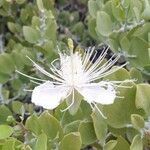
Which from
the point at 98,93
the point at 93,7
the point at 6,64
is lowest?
the point at 98,93

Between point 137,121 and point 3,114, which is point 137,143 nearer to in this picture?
point 137,121

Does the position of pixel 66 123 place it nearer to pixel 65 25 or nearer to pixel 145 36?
pixel 145 36

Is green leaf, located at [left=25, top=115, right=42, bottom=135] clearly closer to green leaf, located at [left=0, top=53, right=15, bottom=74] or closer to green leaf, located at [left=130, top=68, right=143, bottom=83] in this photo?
green leaf, located at [left=130, top=68, right=143, bottom=83]

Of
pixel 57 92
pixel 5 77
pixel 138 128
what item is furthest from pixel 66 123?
pixel 5 77

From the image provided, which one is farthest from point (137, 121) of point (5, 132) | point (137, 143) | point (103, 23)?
point (103, 23)

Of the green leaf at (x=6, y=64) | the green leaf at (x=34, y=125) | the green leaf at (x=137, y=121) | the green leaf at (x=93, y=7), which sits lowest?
the green leaf at (x=137, y=121)

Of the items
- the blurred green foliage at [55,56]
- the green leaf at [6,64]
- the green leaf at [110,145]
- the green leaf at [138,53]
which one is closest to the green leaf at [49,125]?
the blurred green foliage at [55,56]

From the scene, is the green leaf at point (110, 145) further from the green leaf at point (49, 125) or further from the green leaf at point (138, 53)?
the green leaf at point (138, 53)
